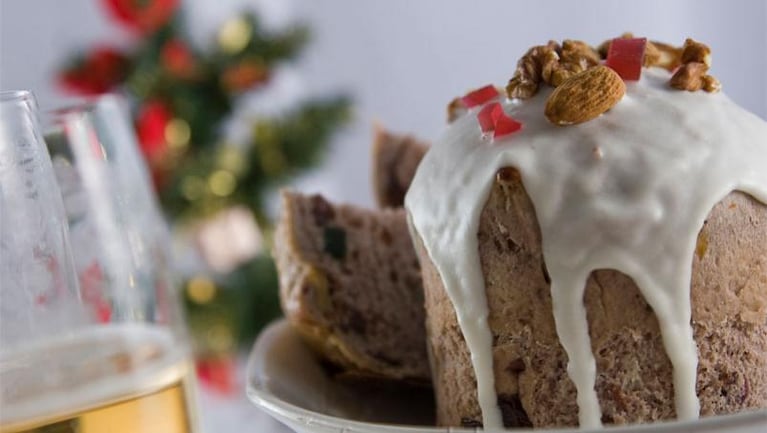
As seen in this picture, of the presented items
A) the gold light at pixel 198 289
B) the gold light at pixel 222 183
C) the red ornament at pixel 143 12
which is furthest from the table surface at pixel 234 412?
the red ornament at pixel 143 12

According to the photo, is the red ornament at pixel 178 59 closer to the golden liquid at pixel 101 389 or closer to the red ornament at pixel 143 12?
the red ornament at pixel 143 12

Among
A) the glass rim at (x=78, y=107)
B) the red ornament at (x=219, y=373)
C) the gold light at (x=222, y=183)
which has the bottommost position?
the red ornament at (x=219, y=373)

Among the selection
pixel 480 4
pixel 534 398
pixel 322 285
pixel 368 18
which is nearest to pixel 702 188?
pixel 534 398

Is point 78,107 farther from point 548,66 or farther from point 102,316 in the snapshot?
point 548,66

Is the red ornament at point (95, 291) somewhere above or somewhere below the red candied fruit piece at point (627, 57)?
below

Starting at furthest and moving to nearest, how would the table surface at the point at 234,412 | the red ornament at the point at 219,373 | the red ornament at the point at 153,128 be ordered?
the table surface at the point at 234,412, the red ornament at the point at 219,373, the red ornament at the point at 153,128

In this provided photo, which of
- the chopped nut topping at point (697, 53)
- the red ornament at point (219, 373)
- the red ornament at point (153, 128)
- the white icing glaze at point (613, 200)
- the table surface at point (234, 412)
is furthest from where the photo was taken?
the table surface at point (234, 412)

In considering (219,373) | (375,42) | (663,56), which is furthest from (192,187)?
(663,56)

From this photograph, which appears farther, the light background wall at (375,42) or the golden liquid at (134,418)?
the light background wall at (375,42)
